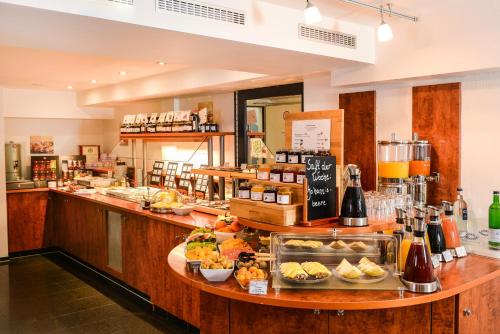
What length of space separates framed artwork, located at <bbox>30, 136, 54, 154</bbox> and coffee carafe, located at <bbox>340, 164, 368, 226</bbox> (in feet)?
25.0

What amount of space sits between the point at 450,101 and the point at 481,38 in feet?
1.93

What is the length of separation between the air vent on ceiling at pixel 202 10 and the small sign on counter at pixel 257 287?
1.76m

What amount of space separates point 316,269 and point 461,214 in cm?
151

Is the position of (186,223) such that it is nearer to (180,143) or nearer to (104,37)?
(104,37)

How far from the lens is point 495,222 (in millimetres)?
3463

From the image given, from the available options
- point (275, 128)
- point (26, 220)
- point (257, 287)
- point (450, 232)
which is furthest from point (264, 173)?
point (26, 220)

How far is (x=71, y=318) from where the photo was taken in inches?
199

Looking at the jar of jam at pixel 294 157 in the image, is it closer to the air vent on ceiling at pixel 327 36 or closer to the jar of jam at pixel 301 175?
the jar of jam at pixel 301 175

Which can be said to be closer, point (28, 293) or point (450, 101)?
point (450, 101)

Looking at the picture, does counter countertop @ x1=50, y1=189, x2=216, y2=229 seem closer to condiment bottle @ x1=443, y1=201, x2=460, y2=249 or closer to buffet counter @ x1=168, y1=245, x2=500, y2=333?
buffet counter @ x1=168, y1=245, x2=500, y2=333

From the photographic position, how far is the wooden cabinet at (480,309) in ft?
9.50

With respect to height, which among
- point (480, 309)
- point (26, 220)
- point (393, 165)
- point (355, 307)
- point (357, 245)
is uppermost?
point (393, 165)

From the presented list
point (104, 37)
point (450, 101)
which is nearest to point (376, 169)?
point (450, 101)

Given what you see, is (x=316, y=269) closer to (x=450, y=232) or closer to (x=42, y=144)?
(x=450, y=232)
